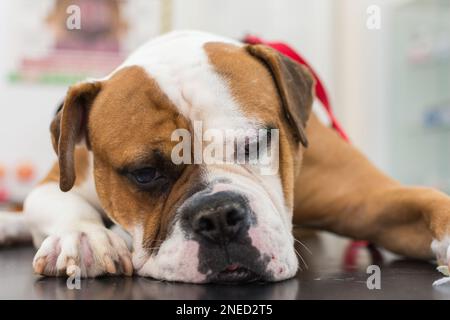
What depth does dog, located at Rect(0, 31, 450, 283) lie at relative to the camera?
1.09 m

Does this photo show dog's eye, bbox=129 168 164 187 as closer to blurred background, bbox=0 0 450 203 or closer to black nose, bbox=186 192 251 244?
black nose, bbox=186 192 251 244

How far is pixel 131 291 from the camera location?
0.99m

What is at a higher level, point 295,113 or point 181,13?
point 181,13

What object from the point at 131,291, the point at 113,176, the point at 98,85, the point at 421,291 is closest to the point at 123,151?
the point at 113,176

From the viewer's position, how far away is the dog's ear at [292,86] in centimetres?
136

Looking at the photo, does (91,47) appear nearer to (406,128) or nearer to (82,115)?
(406,128)

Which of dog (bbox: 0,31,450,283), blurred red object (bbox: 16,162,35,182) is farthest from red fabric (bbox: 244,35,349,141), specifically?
blurred red object (bbox: 16,162,35,182)

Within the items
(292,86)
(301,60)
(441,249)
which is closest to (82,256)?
(292,86)

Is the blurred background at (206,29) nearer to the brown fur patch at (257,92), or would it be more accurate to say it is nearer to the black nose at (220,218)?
the brown fur patch at (257,92)

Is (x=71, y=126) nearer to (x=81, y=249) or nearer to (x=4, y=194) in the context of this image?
(x=81, y=249)

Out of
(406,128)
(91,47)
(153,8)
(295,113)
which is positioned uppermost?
(153,8)

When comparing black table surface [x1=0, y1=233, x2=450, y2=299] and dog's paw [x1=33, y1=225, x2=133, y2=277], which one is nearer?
black table surface [x1=0, y1=233, x2=450, y2=299]

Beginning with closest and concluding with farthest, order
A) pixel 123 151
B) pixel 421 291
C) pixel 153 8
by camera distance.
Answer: pixel 421 291 → pixel 123 151 → pixel 153 8
